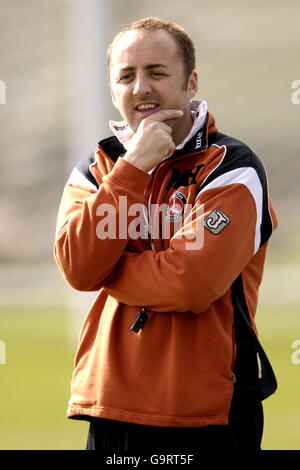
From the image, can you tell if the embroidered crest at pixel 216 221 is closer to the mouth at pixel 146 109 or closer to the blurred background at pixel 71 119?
the mouth at pixel 146 109

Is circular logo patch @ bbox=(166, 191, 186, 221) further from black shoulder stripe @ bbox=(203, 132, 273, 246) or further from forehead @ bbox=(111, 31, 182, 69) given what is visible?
forehead @ bbox=(111, 31, 182, 69)

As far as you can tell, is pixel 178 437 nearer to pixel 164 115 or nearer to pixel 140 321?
pixel 140 321

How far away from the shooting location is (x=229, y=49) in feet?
22.6

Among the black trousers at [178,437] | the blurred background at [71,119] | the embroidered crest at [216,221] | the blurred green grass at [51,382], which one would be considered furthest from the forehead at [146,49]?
the blurred background at [71,119]

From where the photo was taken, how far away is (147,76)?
1.58 m

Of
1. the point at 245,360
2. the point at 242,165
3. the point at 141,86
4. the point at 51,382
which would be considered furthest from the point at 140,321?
the point at 51,382

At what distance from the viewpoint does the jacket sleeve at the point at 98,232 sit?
4.84 ft

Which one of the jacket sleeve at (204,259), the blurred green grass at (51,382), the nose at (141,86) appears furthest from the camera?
the blurred green grass at (51,382)

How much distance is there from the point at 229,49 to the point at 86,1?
2420 mm

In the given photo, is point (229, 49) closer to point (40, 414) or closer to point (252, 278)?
point (40, 414)

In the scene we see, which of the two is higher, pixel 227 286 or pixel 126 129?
pixel 126 129

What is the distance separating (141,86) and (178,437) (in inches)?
27.7

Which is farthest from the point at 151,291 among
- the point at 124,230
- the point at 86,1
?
the point at 86,1

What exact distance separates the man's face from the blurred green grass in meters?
1.67
